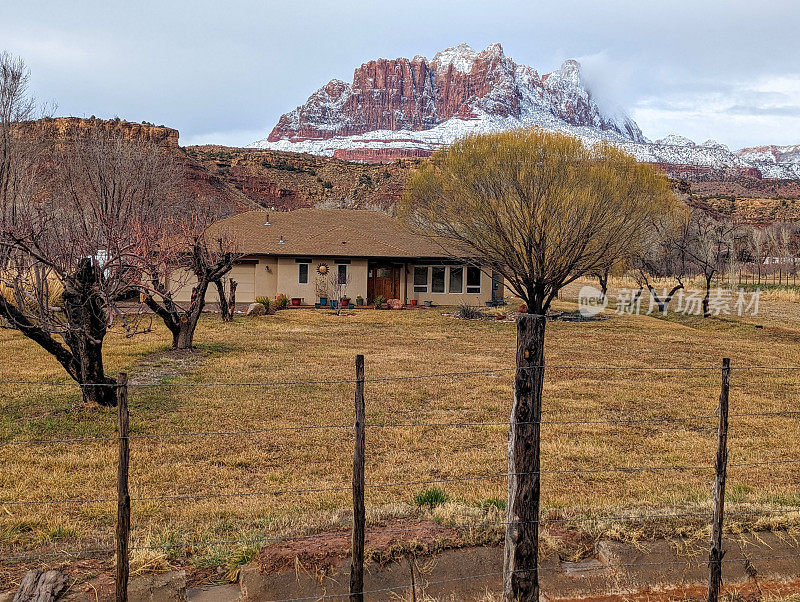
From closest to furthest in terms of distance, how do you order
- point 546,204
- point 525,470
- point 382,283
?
point 525,470 < point 546,204 < point 382,283

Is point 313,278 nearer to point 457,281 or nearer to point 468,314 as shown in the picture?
point 457,281

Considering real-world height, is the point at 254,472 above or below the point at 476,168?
Answer: below

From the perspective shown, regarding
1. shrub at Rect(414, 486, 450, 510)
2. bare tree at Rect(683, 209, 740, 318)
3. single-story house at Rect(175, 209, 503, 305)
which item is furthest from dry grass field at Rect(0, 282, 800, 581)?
single-story house at Rect(175, 209, 503, 305)

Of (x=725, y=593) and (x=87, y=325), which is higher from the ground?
(x=87, y=325)

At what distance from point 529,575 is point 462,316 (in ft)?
81.1

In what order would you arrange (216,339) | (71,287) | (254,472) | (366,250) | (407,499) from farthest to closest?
(366,250)
(216,339)
(71,287)
(254,472)
(407,499)

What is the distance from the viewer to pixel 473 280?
34406 mm

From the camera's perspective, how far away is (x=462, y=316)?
94.5 ft

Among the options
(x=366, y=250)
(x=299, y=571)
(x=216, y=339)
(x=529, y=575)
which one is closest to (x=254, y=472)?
(x=299, y=571)

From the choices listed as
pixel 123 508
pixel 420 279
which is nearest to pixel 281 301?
pixel 420 279

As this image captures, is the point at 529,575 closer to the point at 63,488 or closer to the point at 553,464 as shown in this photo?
the point at 553,464

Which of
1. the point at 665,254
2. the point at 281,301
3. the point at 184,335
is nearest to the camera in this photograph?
the point at 184,335

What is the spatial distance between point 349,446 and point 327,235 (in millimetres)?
26531

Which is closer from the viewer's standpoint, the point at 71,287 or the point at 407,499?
the point at 407,499
